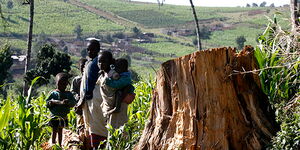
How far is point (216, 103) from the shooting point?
4641 mm

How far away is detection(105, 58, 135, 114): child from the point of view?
228 inches

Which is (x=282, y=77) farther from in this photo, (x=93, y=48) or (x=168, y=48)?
(x=168, y=48)

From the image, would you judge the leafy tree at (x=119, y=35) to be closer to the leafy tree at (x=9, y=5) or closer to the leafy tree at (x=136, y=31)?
the leafy tree at (x=136, y=31)

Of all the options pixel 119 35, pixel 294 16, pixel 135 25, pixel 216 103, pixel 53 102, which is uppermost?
pixel 135 25

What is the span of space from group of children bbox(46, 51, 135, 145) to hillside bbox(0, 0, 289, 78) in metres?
55.5

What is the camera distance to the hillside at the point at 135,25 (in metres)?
77.7

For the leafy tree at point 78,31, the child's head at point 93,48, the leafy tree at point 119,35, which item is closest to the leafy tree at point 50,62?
the child's head at point 93,48

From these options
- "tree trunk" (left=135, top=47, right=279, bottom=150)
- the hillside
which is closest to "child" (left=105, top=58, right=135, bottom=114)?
"tree trunk" (left=135, top=47, right=279, bottom=150)

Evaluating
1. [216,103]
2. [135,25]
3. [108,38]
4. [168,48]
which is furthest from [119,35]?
[216,103]

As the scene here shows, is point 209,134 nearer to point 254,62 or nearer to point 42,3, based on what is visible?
point 254,62

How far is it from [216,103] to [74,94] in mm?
2784

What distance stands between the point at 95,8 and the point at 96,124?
332 ft

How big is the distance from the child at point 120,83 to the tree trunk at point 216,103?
42.0 inches

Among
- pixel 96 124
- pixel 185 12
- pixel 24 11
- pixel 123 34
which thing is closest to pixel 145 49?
pixel 123 34
